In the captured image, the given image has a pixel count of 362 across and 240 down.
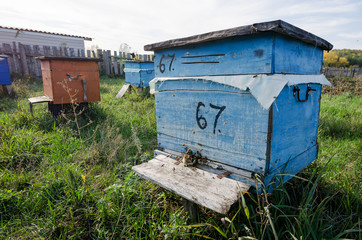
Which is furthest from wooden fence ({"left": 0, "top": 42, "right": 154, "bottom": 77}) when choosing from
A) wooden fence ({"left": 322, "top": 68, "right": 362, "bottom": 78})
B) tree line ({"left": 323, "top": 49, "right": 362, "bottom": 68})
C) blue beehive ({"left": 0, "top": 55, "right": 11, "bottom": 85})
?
tree line ({"left": 323, "top": 49, "right": 362, "bottom": 68})

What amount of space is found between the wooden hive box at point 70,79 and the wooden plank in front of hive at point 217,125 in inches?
107

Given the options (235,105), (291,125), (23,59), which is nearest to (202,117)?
(235,105)

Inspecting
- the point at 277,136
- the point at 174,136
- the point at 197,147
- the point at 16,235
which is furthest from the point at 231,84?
the point at 16,235

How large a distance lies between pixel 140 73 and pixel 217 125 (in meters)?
5.44

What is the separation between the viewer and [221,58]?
1727 millimetres

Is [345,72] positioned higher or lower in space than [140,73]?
higher

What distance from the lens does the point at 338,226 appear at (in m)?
1.71

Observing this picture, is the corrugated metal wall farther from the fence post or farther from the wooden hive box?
the wooden hive box

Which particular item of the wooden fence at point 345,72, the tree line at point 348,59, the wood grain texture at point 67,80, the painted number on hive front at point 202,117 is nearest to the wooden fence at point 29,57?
the wood grain texture at point 67,80

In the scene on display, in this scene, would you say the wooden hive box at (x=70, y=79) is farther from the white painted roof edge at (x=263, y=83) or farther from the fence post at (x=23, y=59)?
the fence post at (x=23, y=59)

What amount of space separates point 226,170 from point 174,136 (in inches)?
25.4

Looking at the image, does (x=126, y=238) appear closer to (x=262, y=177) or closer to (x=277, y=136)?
(x=262, y=177)

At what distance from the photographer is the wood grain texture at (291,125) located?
1.63 metres

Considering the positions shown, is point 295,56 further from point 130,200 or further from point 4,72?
point 4,72
